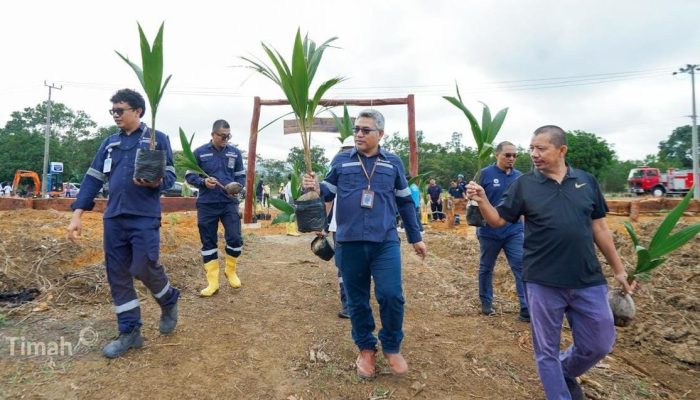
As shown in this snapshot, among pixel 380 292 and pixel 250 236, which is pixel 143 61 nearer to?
pixel 380 292

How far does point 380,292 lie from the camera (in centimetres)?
258

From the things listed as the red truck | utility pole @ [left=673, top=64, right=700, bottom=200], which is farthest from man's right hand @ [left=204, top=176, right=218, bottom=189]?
the red truck

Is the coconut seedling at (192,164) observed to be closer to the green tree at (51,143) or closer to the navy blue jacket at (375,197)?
the navy blue jacket at (375,197)

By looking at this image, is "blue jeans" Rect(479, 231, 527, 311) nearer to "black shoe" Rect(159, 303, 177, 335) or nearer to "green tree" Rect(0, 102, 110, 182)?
"black shoe" Rect(159, 303, 177, 335)

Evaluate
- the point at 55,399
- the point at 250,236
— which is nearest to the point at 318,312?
the point at 55,399

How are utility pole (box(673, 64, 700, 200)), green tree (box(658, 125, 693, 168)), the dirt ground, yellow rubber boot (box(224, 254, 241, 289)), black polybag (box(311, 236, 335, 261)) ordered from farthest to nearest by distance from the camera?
1. green tree (box(658, 125, 693, 168))
2. utility pole (box(673, 64, 700, 200))
3. yellow rubber boot (box(224, 254, 241, 289))
4. black polybag (box(311, 236, 335, 261))
5. the dirt ground

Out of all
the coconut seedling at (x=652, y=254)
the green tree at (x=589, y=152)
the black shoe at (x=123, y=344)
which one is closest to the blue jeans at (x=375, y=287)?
the coconut seedling at (x=652, y=254)

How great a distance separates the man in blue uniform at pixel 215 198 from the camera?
13.7 ft

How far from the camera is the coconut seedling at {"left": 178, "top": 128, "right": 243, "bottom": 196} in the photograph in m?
3.93

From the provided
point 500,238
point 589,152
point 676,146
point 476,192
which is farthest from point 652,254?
point 676,146

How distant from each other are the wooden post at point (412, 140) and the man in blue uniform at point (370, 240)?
5.14 meters

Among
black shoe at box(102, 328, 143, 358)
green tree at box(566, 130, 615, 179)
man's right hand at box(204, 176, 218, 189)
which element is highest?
green tree at box(566, 130, 615, 179)

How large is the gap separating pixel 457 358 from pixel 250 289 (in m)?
Result: 2.48

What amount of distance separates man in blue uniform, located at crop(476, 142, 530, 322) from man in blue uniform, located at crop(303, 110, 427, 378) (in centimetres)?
149
